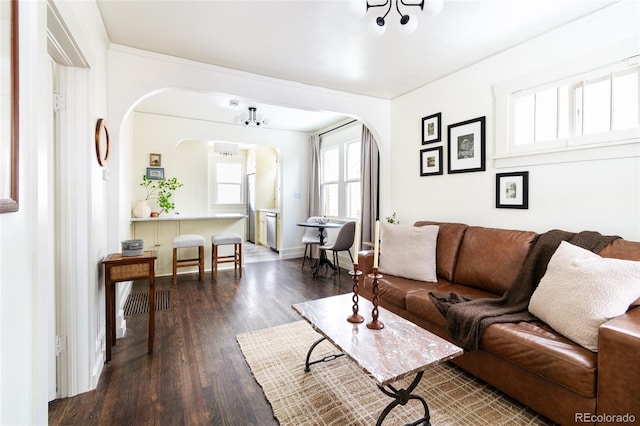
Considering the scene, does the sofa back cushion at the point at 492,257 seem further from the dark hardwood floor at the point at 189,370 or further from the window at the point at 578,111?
the dark hardwood floor at the point at 189,370

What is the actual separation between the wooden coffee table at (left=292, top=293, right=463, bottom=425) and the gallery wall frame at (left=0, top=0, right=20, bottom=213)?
136 centimetres

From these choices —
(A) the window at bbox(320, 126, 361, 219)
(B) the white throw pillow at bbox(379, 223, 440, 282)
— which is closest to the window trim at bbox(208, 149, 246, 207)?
(A) the window at bbox(320, 126, 361, 219)

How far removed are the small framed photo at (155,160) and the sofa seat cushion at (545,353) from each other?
16.1 ft

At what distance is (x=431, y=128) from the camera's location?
331 cm

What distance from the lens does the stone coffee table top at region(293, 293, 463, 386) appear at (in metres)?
1.27

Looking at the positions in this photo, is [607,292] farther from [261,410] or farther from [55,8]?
[55,8]

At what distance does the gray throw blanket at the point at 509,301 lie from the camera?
5.79 ft

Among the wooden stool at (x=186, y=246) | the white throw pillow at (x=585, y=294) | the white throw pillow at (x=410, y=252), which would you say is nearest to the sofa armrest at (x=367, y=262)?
the white throw pillow at (x=410, y=252)

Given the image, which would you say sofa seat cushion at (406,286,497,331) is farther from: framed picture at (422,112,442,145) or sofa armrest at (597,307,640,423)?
framed picture at (422,112,442,145)

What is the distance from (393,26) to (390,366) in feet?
7.52

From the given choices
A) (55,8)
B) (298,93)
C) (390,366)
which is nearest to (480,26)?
(298,93)

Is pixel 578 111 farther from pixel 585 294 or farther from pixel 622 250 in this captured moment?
pixel 585 294

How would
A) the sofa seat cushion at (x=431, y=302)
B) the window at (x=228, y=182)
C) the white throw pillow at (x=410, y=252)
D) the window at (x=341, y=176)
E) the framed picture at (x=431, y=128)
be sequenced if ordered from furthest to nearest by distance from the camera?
the window at (x=228, y=182) → the window at (x=341, y=176) → the framed picture at (x=431, y=128) → the white throw pillow at (x=410, y=252) → the sofa seat cushion at (x=431, y=302)

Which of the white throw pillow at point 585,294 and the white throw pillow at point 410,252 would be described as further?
the white throw pillow at point 410,252
